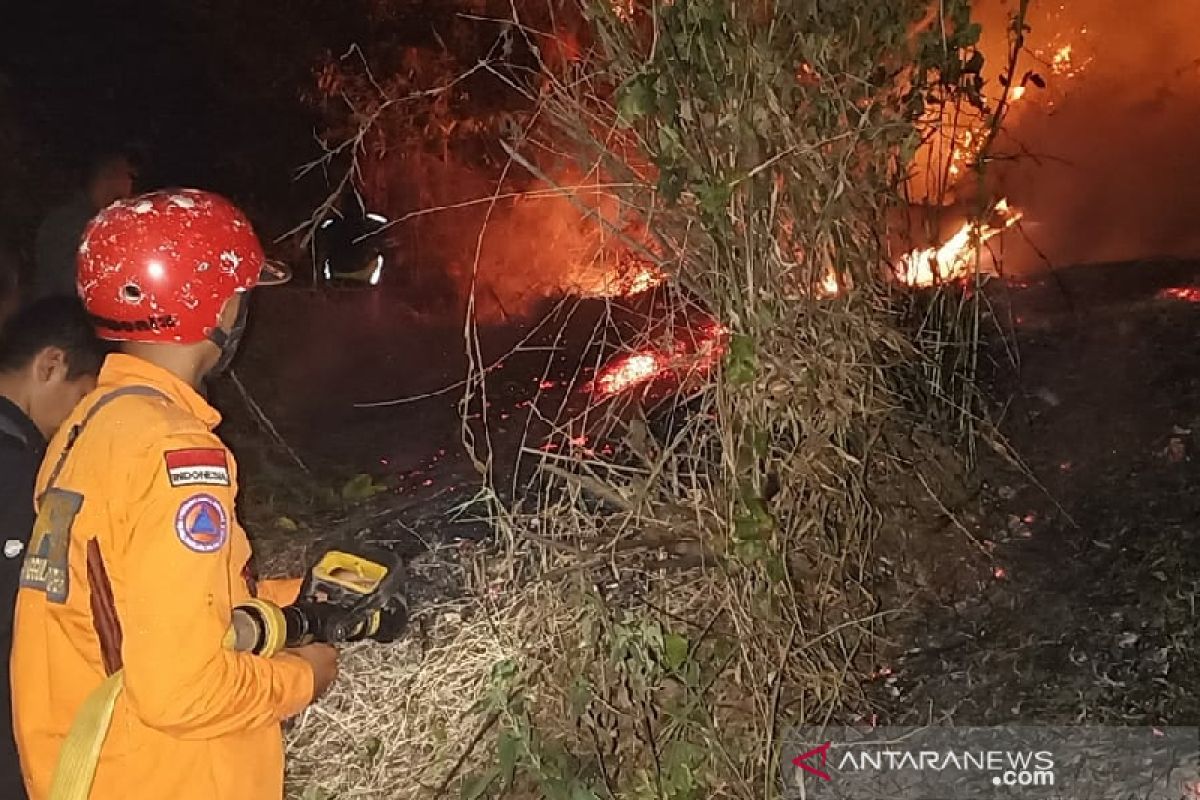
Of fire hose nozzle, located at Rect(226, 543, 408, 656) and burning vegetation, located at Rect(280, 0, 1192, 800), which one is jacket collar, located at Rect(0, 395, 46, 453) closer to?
fire hose nozzle, located at Rect(226, 543, 408, 656)

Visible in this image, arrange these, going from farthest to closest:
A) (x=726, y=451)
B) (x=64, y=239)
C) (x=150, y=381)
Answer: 1. (x=64, y=239)
2. (x=726, y=451)
3. (x=150, y=381)

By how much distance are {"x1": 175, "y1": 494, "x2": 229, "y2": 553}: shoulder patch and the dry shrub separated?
1.18m

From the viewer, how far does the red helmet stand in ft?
7.99

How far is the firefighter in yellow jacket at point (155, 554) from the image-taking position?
2.14 metres

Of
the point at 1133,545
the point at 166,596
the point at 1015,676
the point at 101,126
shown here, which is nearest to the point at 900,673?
the point at 1015,676

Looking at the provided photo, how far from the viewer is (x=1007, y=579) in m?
3.77

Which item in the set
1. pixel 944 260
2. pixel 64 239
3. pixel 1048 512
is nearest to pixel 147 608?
pixel 1048 512

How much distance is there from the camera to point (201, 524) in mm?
2160

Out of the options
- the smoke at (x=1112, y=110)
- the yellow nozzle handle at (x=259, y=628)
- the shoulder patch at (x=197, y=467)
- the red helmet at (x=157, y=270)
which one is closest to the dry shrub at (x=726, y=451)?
the yellow nozzle handle at (x=259, y=628)

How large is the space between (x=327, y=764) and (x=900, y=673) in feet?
6.28

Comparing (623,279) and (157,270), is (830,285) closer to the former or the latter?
(623,279)

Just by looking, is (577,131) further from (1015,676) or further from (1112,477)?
(1112,477)

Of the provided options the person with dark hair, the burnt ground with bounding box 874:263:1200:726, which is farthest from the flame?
the person with dark hair

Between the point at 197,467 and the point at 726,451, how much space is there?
4.76 ft
